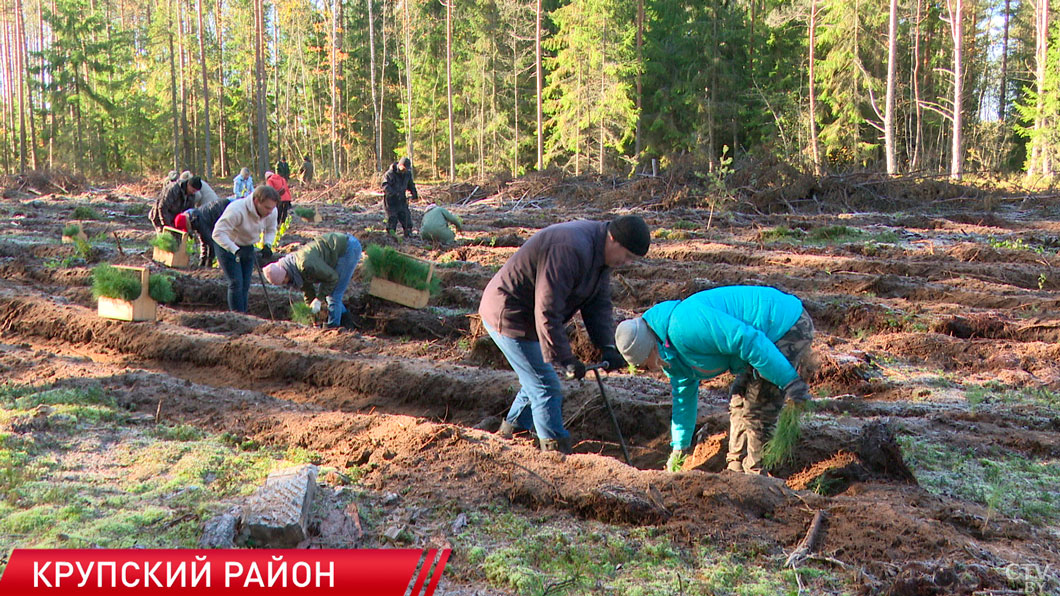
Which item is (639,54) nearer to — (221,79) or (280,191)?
(280,191)

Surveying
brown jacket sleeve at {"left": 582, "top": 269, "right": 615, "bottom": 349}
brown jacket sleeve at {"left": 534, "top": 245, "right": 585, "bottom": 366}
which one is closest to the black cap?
brown jacket sleeve at {"left": 534, "top": 245, "right": 585, "bottom": 366}

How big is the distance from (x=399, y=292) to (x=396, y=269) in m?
0.26

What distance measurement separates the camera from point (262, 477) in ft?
14.1

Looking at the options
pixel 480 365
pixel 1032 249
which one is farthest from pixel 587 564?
pixel 1032 249

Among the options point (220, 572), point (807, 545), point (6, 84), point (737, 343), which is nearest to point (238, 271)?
point (220, 572)

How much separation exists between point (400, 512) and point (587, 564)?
1061mm

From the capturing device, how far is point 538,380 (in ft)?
15.2

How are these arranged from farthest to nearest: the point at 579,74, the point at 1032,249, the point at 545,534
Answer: the point at 579,74 → the point at 1032,249 → the point at 545,534

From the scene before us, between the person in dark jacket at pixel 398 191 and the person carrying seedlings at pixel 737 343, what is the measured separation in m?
10.1

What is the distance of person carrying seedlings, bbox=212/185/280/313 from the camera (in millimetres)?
7582

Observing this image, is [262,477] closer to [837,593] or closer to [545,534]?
[545,534]

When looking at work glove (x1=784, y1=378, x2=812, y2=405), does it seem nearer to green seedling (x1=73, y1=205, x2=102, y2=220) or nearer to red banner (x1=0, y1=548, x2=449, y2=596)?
red banner (x1=0, y1=548, x2=449, y2=596)

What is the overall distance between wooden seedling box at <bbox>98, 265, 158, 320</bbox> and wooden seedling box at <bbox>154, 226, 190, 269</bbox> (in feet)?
10.1

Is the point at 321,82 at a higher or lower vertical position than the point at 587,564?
higher
